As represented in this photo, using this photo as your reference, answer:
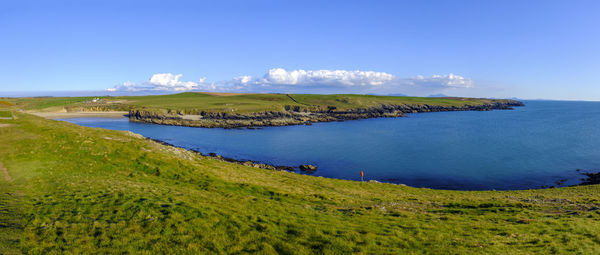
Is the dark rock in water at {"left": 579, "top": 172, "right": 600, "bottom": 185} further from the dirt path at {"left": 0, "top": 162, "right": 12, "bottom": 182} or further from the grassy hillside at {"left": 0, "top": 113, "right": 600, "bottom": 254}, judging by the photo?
the dirt path at {"left": 0, "top": 162, "right": 12, "bottom": 182}

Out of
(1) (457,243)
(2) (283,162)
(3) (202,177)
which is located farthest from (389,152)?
(1) (457,243)

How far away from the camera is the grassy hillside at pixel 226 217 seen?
12.3 meters

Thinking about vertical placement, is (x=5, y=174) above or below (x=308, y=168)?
above

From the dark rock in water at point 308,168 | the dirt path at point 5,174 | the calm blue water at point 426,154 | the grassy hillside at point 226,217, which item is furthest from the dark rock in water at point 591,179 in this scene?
the dirt path at point 5,174

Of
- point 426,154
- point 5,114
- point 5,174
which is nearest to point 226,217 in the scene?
point 5,174

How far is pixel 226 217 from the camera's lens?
15.3 meters

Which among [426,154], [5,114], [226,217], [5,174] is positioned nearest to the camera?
[226,217]

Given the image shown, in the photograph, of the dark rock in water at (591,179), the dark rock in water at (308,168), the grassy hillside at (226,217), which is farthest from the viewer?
the dark rock in water at (308,168)

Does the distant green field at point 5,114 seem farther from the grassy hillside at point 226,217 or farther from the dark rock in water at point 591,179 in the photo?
the dark rock in water at point 591,179

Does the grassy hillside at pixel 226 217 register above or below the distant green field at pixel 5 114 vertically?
below

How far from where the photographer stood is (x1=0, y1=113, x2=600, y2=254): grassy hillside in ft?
40.2

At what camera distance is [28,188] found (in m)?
19.9

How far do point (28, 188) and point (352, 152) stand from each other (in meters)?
57.3

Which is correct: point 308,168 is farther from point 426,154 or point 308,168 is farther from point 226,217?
point 226,217
